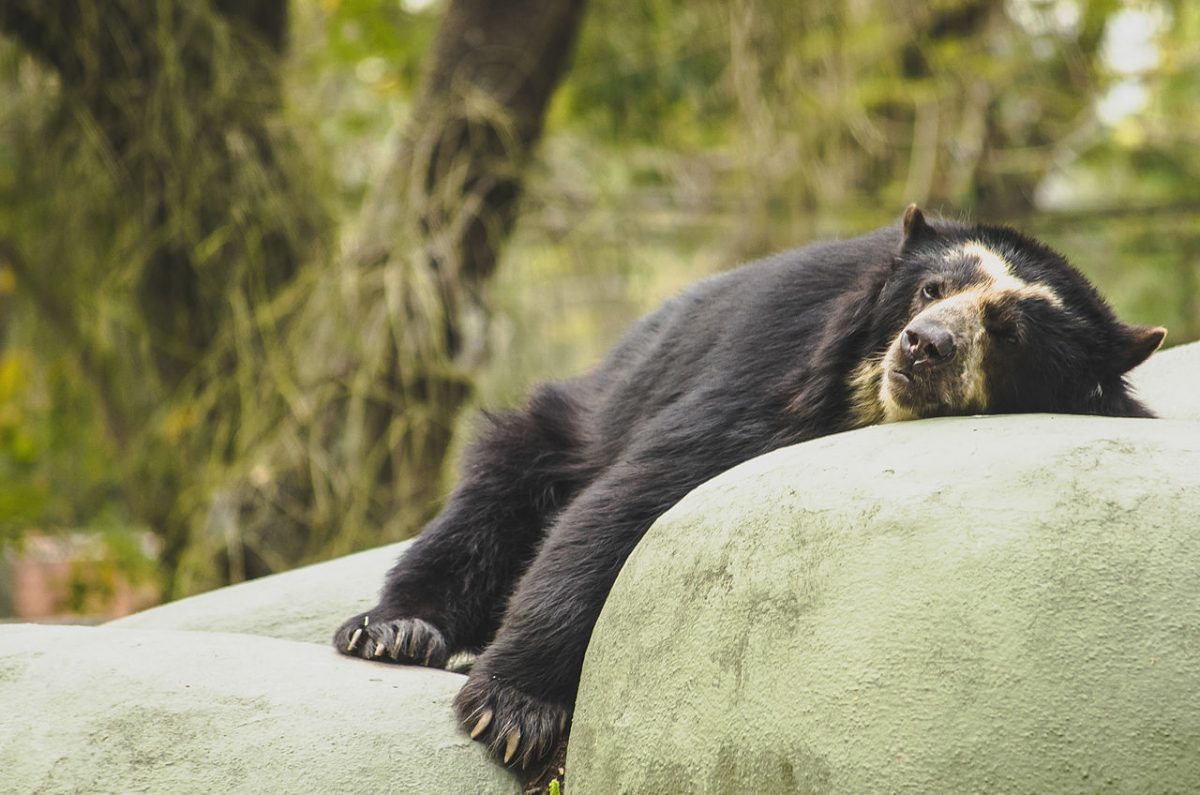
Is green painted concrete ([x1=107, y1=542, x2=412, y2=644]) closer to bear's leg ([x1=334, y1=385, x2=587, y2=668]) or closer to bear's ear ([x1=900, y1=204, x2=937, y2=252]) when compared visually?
bear's leg ([x1=334, y1=385, x2=587, y2=668])

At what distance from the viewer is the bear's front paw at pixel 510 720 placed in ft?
9.76

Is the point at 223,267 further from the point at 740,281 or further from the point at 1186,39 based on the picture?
the point at 1186,39

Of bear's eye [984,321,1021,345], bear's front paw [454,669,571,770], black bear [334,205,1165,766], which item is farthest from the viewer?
bear's eye [984,321,1021,345]

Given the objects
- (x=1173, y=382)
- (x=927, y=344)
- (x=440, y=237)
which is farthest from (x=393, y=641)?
(x=440, y=237)

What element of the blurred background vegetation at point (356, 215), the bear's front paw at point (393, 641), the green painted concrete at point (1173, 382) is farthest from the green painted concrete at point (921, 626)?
the blurred background vegetation at point (356, 215)

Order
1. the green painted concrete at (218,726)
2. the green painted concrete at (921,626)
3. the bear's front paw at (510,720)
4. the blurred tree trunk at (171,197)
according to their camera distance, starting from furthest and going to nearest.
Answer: the blurred tree trunk at (171,197), the bear's front paw at (510,720), the green painted concrete at (218,726), the green painted concrete at (921,626)

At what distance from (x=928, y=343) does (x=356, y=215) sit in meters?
5.84

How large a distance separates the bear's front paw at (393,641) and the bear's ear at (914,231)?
5.58ft

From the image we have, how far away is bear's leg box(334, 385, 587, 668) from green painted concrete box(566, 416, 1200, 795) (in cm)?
91

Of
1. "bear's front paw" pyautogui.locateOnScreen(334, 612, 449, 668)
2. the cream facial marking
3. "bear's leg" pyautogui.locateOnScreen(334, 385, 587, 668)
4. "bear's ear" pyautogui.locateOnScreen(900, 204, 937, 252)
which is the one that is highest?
"bear's ear" pyautogui.locateOnScreen(900, 204, 937, 252)

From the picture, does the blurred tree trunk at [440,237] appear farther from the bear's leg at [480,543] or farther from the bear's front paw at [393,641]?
the bear's front paw at [393,641]

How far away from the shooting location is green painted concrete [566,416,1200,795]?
212 cm

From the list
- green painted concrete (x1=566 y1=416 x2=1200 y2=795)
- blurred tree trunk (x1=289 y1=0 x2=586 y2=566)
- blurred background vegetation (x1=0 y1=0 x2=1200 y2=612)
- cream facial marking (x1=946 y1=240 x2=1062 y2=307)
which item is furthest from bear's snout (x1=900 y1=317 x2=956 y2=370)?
blurred tree trunk (x1=289 y1=0 x2=586 y2=566)

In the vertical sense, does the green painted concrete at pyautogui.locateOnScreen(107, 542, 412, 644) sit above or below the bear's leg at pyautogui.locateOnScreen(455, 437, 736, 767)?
below
